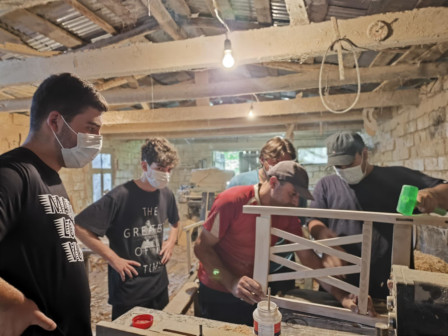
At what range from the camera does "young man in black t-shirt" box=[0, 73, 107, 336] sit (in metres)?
0.89

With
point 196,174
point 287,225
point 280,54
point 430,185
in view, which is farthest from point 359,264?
point 196,174

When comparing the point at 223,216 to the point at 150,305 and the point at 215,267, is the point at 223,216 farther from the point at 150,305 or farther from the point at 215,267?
the point at 150,305

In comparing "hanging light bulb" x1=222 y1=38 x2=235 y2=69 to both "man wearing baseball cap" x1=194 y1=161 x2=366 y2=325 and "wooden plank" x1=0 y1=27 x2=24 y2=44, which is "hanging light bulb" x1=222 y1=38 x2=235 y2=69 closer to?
"man wearing baseball cap" x1=194 y1=161 x2=366 y2=325

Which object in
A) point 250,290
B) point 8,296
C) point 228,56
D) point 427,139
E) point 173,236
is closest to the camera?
point 8,296

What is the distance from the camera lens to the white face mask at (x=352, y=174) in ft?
5.86

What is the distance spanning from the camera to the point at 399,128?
4570 millimetres

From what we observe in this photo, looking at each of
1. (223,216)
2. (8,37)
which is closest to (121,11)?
(8,37)

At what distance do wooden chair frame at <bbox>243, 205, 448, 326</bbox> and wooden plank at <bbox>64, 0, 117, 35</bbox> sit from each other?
7.69ft

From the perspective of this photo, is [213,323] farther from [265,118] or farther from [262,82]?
[265,118]

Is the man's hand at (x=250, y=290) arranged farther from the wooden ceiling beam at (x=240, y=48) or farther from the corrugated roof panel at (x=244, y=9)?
the corrugated roof panel at (x=244, y=9)

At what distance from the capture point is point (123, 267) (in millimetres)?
1806

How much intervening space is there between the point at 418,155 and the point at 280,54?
3022 millimetres

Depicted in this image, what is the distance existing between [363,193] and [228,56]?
4.62 ft

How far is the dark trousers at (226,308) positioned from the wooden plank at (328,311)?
0.36 m
